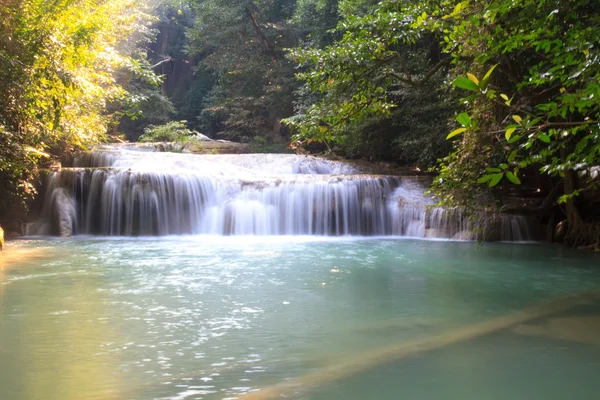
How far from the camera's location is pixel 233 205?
15.7 m

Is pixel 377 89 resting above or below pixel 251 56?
below

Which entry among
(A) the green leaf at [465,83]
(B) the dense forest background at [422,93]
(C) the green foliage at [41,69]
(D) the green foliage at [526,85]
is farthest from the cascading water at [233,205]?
(A) the green leaf at [465,83]

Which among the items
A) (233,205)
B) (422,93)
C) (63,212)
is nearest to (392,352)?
(233,205)

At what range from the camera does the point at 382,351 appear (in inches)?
176

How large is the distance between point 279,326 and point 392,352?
1.28m

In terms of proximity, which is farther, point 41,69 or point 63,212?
point 63,212

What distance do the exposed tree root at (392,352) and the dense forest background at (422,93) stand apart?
1367 mm

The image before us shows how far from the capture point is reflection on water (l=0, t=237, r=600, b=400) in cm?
375

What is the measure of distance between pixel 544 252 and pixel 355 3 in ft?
36.6

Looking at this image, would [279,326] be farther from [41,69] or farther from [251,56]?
[251,56]

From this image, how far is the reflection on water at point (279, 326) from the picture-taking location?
375cm

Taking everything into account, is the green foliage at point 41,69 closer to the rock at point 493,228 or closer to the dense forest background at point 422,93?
the dense forest background at point 422,93

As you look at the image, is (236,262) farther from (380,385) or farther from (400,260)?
(380,385)

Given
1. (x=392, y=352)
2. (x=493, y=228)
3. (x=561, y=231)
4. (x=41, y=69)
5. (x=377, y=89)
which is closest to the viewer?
(x=392, y=352)
